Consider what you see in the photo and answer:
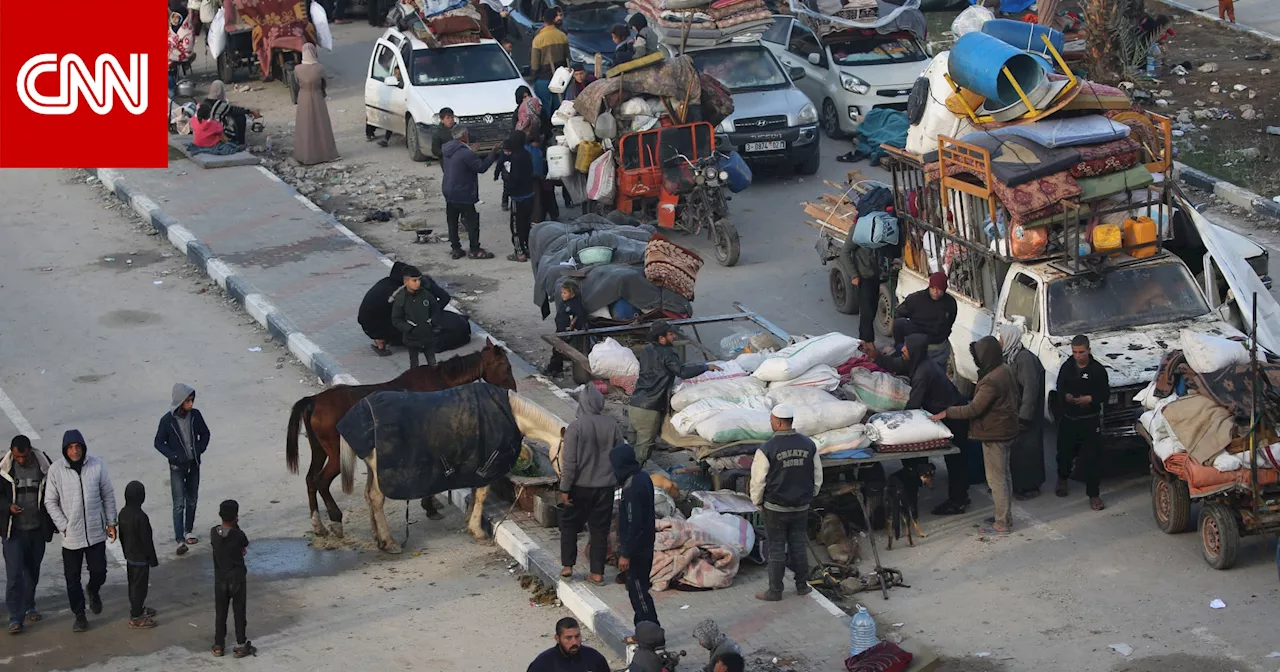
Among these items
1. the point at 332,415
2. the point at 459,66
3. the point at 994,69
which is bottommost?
the point at 332,415

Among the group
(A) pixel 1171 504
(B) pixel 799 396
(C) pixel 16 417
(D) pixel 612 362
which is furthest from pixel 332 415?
(A) pixel 1171 504

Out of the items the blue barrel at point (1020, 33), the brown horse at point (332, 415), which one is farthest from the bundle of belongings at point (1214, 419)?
the blue barrel at point (1020, 33)

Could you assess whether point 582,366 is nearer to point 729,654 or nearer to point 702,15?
point 729,654

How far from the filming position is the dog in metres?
13.7

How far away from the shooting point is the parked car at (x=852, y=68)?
2492 cm

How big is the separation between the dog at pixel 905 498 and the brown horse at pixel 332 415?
10.3ft

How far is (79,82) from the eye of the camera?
890 inches

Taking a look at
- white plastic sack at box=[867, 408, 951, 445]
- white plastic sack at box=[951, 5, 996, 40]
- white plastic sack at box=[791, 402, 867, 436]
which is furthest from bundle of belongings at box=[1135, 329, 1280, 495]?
white plastic sack at box=[951, 5, 996, 40]

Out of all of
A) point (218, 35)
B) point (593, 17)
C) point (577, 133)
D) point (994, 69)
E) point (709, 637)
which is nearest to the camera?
point (709, 637)

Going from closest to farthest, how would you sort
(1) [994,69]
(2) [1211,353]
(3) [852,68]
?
(2) [1211,353] < (1) [994,69] < (3) [852,68]

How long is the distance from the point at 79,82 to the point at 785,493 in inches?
530

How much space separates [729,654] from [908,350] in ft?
15.6

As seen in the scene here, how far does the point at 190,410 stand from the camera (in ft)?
45.0

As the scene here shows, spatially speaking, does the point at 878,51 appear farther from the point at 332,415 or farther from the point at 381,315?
the point at 332,415
